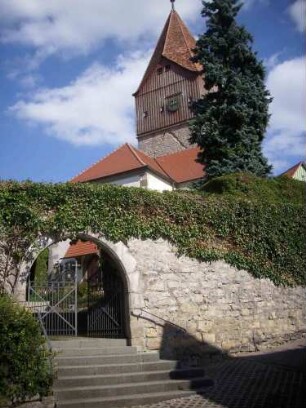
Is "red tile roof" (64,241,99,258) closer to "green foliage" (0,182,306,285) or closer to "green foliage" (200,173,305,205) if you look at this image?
"green foliage" (200,173,305,205)

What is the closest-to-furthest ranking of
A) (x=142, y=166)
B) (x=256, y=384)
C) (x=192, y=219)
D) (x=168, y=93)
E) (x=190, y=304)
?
(x=256, y=384) < (x=190, y=304) < (x=192, y=219) < (x=142, y=166) < (x=168, y=93)

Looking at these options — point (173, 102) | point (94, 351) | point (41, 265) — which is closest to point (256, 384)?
point (94, 351)

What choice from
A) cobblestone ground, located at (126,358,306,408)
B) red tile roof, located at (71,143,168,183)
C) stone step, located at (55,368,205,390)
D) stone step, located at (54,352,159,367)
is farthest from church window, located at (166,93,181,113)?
stone step, located at (55,368,205,390)

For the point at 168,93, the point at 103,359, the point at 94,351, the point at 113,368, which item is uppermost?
the point at 168,93

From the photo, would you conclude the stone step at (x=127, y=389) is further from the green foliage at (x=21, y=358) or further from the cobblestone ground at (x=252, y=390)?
the green foliage at (x=21, y=358)

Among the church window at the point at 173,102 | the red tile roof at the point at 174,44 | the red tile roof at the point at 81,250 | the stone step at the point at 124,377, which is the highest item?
the red tile roof at the point at 174,44

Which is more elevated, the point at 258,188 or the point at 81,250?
the point at 258,188

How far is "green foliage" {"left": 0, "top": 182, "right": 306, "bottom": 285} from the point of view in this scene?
9.36m

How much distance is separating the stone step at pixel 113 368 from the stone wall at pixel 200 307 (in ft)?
4.38

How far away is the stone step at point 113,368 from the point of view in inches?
284

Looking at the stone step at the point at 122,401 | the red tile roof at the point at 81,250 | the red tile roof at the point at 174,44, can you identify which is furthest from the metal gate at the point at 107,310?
the red tile roof at the point at 174,44

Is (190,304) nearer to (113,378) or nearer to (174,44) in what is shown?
(113,378)

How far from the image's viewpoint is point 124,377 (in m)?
7.23

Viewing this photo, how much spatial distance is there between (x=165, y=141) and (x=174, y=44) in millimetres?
9367
